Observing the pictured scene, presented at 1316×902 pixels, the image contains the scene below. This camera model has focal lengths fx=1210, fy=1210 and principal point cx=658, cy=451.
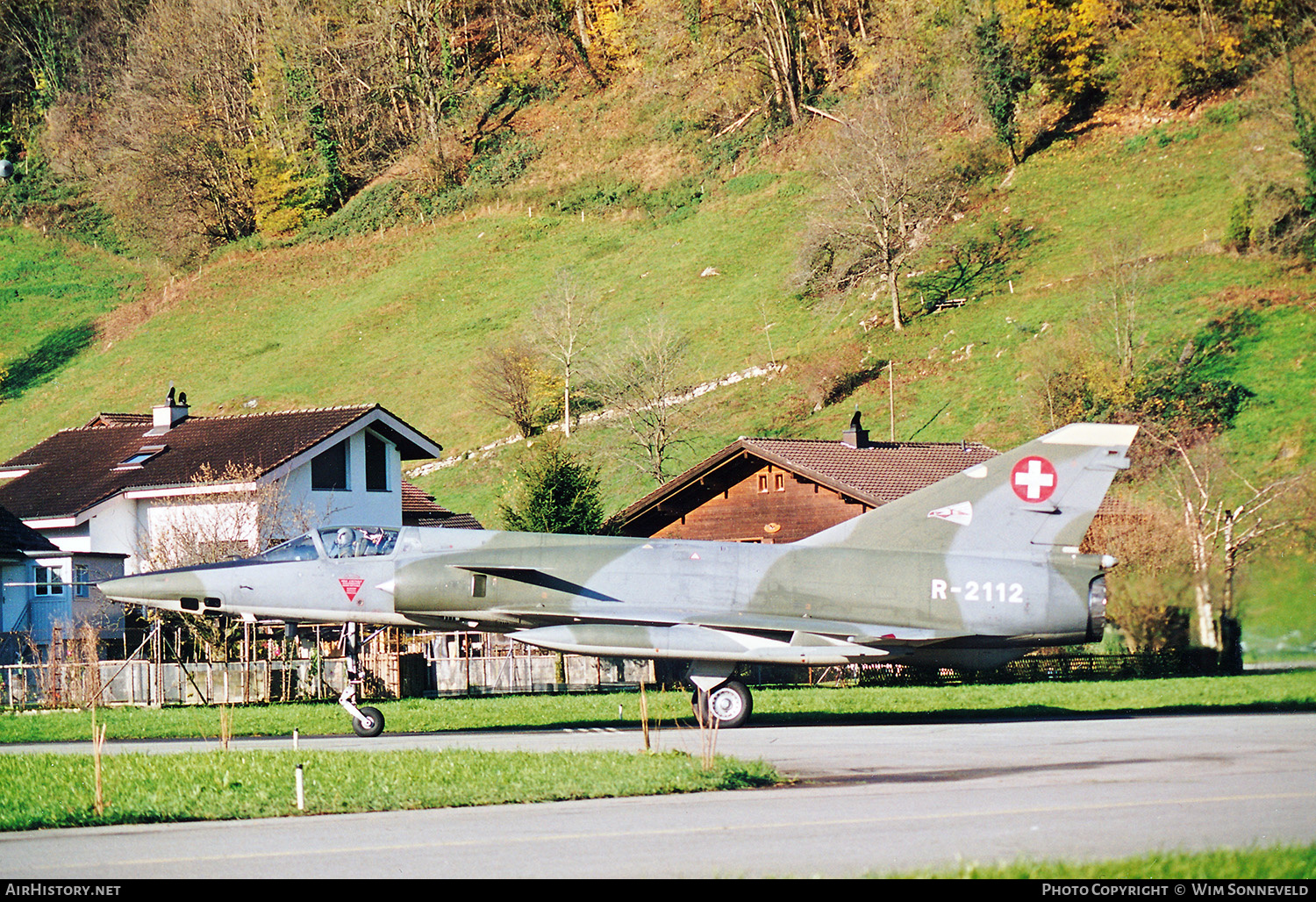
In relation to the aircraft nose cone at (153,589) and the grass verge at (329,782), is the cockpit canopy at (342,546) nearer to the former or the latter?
the aircraft nose cone at (153,589)

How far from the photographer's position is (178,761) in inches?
566

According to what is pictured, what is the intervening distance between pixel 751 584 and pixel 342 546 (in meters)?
6.54

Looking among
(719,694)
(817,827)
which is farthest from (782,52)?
(817,827)

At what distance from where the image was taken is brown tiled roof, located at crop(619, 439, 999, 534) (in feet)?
116

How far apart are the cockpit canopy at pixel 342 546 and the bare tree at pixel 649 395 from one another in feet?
116

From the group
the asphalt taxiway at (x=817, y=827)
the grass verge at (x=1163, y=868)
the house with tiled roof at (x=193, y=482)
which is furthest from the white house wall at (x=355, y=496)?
the grass verge at (x=1163, y=868)

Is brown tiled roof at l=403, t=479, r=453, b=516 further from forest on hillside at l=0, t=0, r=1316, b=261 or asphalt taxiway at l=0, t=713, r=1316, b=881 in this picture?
forest on hillside at l=0, t=0, r=1316, b=261

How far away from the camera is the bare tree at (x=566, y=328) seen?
6512 centimetres

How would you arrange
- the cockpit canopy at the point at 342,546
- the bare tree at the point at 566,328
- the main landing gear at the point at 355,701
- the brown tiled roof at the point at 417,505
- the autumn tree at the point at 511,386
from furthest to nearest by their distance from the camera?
1. the bare tree at the point at 566,328
2. the autumn tree at the point at 511,386
3. the brown tiled roof at the point at 417,505
4. the cockpit canopy at the point at 342,546
5. the main landing gear at the point at 355,701

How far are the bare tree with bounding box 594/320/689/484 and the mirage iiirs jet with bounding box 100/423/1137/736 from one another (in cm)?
3537

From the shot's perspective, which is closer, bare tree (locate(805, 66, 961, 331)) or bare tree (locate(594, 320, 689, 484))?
bare tree (locate(594, 320, 689, 484))

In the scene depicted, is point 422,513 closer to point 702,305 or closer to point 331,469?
point 331,469

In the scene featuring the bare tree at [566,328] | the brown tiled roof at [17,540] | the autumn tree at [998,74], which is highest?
the autumn tree at [998,74]

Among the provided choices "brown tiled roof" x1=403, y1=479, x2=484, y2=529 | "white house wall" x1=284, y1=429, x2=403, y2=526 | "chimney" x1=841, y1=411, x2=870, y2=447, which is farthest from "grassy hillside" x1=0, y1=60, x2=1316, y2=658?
"white house wall" x1=284, y1=429, x2=403, y2=526
